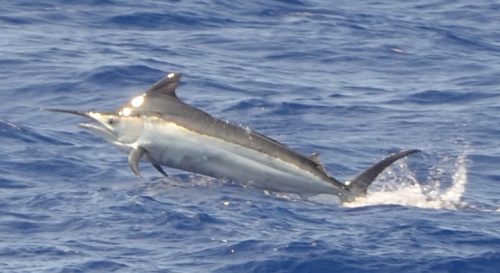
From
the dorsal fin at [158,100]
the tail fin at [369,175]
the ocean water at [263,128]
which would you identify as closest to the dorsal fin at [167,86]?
the dorsal fin at [158,100]

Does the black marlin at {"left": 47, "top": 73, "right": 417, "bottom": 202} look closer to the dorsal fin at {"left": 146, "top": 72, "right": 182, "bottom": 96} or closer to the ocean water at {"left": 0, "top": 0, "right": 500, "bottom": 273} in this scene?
the dorsal fin at {"left": 146, "top": 72, "right": 182, "bottom": 96}

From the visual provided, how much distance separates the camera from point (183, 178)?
12.2 m

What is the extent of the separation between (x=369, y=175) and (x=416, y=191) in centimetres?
118

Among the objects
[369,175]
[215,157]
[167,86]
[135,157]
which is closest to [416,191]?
[369,175]

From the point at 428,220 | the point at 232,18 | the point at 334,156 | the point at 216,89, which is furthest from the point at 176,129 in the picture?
the point at 232,18

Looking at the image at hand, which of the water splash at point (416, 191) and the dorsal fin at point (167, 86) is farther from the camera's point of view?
the water splash at point (416, 191)

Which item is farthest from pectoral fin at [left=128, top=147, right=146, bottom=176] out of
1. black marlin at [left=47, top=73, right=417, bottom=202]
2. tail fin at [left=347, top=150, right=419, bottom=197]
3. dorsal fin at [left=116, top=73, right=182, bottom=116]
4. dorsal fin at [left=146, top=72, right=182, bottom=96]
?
tail fin at [left=347, top=150, right=419, bottom=197]

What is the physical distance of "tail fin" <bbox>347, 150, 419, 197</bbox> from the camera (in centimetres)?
1116

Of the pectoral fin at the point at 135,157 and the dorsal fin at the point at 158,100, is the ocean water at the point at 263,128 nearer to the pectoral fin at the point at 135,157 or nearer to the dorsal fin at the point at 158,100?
the pectoral fin at the point at 135,157

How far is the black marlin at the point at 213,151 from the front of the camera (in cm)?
1113

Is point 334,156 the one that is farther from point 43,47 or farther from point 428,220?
point 43,47

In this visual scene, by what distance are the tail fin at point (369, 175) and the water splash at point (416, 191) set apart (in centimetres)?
9

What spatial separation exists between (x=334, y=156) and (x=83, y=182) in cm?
265

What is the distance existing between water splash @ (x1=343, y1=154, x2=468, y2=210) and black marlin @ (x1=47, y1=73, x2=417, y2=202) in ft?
1.28
